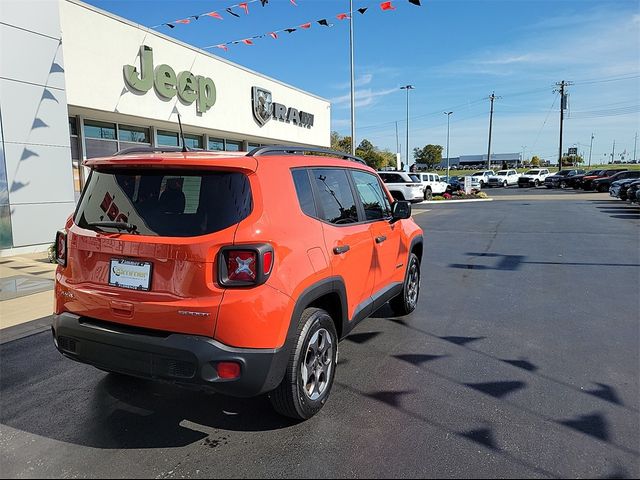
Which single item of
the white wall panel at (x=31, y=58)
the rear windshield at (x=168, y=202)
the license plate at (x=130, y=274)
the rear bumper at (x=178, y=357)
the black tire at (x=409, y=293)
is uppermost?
the white wall panel at (x=31, y=58)

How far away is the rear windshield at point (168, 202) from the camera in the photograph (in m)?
2.65

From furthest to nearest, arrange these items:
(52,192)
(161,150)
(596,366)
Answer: (52,192), (596,366), (161,150)

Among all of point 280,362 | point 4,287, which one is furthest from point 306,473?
point 4,287

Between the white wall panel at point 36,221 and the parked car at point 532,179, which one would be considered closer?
the white wall panel at point 36,221

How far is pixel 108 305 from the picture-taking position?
2783 mm

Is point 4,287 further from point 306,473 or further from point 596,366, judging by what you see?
point 596,366

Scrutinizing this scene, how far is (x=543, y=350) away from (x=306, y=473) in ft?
9.29

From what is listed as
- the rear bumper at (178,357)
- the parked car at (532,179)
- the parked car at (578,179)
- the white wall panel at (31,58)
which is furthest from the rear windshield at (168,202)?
the parked car at (532,179)

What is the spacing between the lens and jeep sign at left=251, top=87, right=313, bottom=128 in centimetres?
1828

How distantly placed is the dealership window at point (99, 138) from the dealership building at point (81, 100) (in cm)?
3

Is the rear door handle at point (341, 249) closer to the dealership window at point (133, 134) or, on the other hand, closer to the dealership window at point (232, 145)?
the dealership window at point (133, 134)

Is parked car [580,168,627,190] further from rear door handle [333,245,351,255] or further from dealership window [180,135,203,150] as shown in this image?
rear door handle [333,245,351,255]

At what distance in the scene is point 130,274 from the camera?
273 centimetres

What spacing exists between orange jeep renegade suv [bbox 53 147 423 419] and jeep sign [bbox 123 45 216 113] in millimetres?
10904
